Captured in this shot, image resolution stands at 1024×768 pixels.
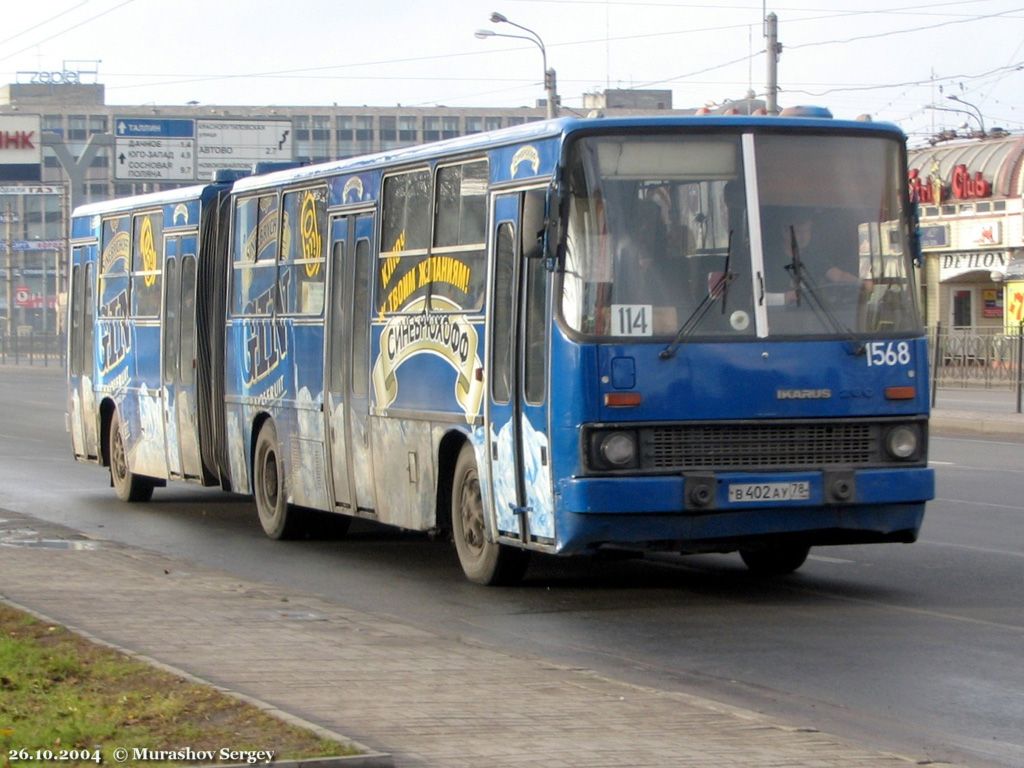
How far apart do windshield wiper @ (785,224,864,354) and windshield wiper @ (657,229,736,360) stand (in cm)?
38

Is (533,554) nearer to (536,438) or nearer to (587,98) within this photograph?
(536,438)

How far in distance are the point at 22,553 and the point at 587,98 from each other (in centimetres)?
11033

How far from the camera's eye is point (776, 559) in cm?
1277

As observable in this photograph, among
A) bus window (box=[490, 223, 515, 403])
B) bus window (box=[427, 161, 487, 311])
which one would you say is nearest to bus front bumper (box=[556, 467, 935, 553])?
bus window (box=[490, 223, 515, 403])

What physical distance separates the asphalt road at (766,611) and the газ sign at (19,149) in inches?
2305

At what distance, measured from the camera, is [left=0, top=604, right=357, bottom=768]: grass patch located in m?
6.33

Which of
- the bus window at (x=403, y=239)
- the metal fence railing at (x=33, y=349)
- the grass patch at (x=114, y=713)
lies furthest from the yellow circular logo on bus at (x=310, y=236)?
the metal fence railing at (x=33, y=349)

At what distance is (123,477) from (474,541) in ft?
26.8

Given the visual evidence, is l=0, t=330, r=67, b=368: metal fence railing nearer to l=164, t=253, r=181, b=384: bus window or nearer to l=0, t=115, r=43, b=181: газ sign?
l=0, t=115, r=43, b=181: газ sign

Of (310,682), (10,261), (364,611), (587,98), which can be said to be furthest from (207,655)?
(587,98)

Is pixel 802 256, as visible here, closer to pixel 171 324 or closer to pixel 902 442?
pixel 902 442

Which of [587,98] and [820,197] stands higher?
[587,98]

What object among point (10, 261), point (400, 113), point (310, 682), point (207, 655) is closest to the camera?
point (310, 682)

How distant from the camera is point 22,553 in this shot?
13477 mm
